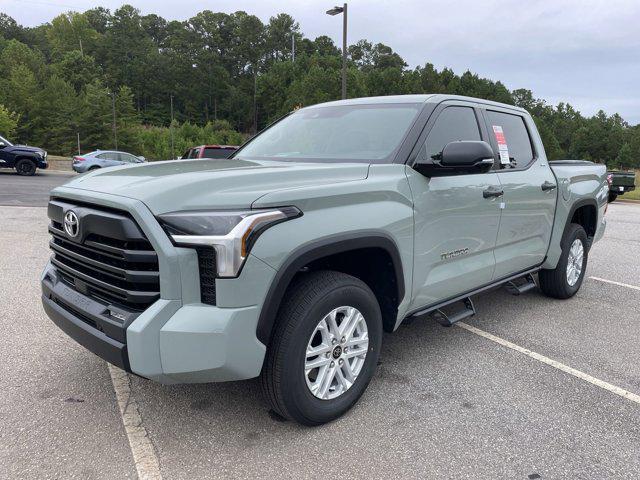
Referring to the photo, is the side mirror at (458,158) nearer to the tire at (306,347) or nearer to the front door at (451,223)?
the front door at (451,223)

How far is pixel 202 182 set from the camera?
237 cm

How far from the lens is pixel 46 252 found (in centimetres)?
684

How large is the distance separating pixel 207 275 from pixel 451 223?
175 cm

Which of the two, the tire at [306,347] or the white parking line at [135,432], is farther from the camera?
the tire at [306,347]

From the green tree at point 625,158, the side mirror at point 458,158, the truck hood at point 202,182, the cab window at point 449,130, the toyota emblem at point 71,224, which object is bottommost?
the green tree at point 625,158

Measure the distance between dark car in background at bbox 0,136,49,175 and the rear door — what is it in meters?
22.5

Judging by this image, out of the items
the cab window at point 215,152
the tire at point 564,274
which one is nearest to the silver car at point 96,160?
the cab window at point 215,152

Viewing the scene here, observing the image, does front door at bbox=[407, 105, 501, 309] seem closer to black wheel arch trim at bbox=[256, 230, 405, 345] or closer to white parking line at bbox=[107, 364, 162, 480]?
black wheel arch trim at bbox=[256, 230, 405, 345]

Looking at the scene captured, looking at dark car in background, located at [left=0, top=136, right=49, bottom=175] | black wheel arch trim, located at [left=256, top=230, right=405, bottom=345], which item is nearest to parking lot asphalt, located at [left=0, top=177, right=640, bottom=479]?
black wheel arch trim, located at [left=256, top=230, right=405, bottom=345]

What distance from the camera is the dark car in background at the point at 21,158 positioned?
21.7 m

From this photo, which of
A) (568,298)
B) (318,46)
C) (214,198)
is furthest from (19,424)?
(318,46)

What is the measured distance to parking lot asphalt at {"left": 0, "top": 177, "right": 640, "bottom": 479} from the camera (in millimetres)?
2406

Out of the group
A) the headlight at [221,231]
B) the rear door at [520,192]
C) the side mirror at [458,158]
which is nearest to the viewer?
the headlight at [221,231]

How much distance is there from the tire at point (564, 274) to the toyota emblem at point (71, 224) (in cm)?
422
